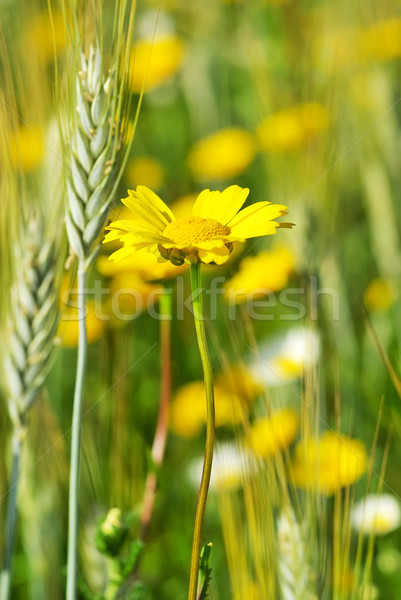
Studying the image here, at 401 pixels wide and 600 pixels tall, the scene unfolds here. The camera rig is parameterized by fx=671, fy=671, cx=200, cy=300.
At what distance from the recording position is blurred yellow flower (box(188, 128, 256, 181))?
1661 millimetres

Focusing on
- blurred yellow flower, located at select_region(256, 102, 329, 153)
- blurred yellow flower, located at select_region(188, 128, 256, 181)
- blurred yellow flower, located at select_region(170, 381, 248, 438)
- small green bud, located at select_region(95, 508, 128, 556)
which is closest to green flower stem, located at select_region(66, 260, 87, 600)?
small green bud, located at select_region(95, 508, 128, 556)

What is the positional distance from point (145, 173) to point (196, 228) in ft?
3.93

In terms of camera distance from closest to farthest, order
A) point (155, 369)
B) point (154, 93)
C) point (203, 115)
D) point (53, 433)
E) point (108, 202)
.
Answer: point (108, 202), point (53, 433), point (155, 369), point (203, 115), point (154, 93)

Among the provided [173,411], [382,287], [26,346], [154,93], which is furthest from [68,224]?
[154,93]

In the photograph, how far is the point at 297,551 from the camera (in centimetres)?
59

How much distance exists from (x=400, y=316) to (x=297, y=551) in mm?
694

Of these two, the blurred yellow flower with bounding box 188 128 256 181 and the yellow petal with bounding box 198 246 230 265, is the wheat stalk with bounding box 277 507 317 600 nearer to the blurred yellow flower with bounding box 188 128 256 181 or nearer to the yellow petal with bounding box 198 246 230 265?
the yellow petal with bounding box 198 246 230 265

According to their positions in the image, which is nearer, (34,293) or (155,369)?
(34,293)

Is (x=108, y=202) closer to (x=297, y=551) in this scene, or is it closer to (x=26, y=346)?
(x=26, y=346)

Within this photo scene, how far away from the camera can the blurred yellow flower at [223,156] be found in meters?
1.66

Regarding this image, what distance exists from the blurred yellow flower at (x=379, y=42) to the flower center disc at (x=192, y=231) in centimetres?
87

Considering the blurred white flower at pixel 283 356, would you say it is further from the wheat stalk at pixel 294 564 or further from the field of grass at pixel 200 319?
the wheat stalk at pixel 294 564

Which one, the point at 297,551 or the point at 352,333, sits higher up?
the point at 352,333

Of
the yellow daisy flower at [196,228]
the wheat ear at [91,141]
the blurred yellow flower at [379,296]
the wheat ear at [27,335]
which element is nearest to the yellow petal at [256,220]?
the yellow daisy flower at [196,228]
